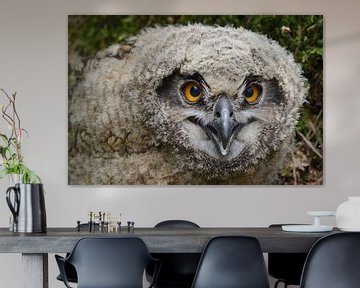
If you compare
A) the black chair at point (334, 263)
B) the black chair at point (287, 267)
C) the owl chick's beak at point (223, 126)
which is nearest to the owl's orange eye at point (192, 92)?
the owl chick's beak at point (223, 126)

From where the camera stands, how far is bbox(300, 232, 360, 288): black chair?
3.59 m

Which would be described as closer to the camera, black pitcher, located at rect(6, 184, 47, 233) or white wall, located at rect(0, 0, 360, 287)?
black pitcher, located at rect(6, 184, 47, 233)

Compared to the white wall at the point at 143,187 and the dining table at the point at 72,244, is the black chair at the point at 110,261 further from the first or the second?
the white wall at the point at 143,187

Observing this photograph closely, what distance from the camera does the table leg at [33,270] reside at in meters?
3.74

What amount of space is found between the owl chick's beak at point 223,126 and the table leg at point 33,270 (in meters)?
2.45

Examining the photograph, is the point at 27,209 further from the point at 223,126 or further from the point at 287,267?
the point at 223,126

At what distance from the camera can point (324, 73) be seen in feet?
19.7

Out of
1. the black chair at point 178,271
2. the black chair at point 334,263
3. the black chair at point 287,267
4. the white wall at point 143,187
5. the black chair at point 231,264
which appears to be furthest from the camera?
the white wall at point 143,187

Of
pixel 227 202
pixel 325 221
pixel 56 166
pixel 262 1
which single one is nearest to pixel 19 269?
pixel 56 166

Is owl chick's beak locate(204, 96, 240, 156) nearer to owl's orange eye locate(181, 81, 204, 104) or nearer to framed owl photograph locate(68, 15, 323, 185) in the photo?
framed owl photograph locate(68, 15, 323, 185)

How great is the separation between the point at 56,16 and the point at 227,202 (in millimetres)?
2053

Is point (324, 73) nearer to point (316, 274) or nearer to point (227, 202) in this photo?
point (227, 202)

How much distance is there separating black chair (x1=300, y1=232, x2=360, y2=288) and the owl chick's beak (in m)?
2.40

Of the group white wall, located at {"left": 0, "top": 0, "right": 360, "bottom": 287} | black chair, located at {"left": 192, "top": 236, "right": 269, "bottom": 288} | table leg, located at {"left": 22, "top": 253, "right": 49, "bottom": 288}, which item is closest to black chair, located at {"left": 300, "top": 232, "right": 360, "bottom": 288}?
black chair, located at {"left": 192, "top": 236, "right": 269, "bottom": 288}
